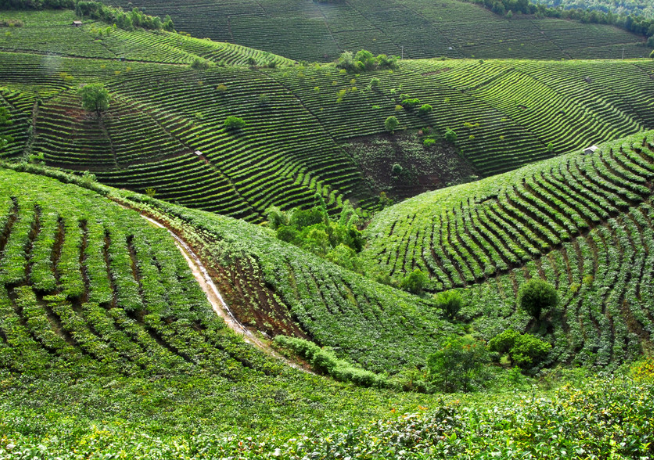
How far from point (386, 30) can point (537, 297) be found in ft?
441

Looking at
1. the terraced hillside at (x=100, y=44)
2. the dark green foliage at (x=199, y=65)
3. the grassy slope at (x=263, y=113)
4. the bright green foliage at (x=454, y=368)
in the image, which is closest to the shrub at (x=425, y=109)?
the grassy slope at (x=263, y=113)

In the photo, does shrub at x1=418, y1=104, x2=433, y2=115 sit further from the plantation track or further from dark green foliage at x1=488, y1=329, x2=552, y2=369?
dark green foliage at x1=488, y1=329, x2=552, y2=369

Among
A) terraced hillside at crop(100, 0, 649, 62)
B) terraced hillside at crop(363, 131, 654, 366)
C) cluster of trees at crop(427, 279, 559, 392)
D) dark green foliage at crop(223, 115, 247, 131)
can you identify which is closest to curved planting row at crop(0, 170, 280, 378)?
cluster of trees at crop(427, 279, 559, 392)

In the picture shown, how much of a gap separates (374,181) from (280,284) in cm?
4718

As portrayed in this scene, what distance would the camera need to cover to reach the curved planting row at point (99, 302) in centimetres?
2136

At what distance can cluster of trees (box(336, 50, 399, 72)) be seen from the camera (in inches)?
4235

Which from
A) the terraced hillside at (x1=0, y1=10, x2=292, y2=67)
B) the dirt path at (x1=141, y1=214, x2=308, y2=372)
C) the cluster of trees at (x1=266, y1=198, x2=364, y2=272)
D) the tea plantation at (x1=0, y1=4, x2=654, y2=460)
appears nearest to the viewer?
the tea plantation at (x1=0, y1=4, x2=654, y2=460)

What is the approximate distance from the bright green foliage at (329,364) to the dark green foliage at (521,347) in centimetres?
1103

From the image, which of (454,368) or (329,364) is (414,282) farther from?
(329,364)

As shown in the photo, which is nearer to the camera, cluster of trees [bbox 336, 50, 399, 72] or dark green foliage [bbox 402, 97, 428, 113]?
dark green foliage [bbox 402, 97, 428, 113]

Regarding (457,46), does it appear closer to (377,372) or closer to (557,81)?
(557,81)

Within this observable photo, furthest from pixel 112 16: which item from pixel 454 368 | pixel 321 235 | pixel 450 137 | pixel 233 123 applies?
pixel 454 368

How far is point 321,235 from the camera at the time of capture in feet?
152

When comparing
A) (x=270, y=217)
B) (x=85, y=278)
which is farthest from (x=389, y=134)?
(x=85, y=278)
